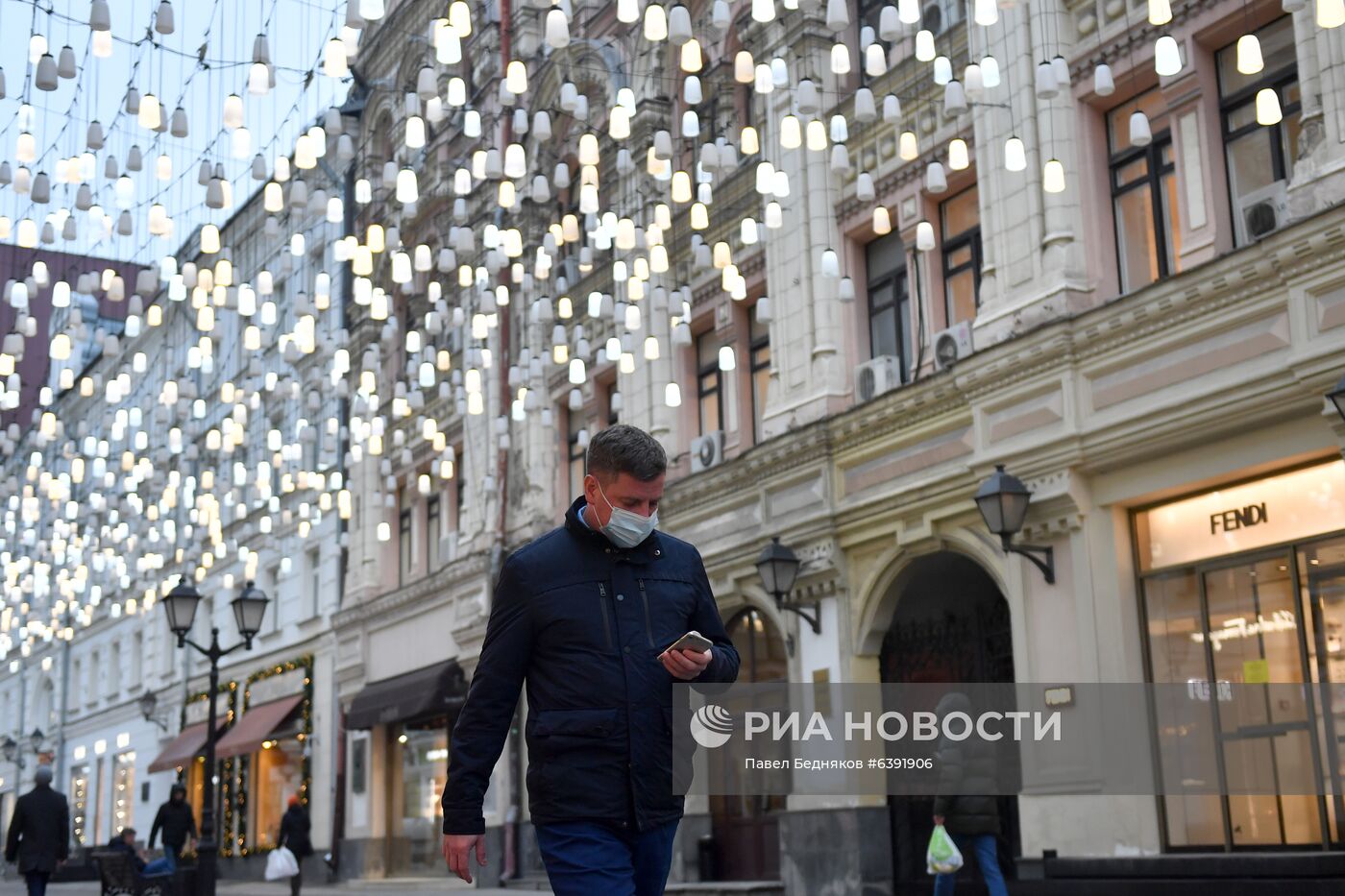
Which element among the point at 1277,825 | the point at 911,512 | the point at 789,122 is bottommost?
the point at 1277,825

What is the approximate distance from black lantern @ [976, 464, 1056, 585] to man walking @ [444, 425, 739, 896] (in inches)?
452

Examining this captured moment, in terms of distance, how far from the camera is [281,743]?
38.4 m

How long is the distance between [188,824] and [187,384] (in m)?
7.51

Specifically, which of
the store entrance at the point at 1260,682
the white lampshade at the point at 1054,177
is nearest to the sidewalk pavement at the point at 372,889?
the store entrance at the point at 1260,682

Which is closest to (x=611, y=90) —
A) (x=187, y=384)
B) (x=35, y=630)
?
(x=187, y=384)

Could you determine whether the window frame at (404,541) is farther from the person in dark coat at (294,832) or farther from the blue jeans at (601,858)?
the blue jeans at (601,858)

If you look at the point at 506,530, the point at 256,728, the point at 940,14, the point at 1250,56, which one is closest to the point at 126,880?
the point at 506,530

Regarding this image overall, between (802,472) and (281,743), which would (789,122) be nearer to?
(802,472)

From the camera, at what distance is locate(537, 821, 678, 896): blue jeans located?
486cm

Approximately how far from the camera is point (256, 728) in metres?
38.2

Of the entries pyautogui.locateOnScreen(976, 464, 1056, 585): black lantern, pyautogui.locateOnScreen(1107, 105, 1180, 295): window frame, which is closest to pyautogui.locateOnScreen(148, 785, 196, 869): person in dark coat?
pyautogui.locateOnScreen(976, 464, 1056, 585): black lantern

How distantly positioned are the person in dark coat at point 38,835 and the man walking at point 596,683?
12935mm

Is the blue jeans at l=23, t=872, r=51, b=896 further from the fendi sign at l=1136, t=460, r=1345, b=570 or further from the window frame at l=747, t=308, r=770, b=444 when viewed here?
the fendi sign at l=1136, t=460, r=1345, b=570

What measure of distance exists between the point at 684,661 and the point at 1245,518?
1164 centimetres
